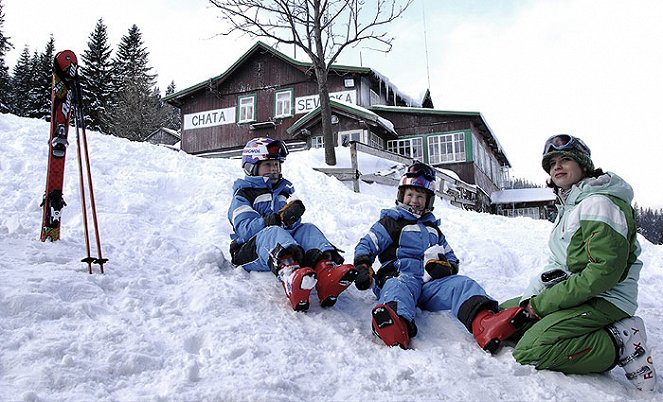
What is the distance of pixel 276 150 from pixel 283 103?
21.8 m

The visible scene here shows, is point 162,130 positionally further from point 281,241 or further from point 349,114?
point 281,241

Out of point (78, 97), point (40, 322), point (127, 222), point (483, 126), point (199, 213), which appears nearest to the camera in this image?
point (40, 322)

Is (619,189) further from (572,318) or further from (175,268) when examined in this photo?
(175,268)

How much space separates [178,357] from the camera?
246 centimetres

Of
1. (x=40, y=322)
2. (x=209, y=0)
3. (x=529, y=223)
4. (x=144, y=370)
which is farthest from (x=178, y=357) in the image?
(x=209, y=0)

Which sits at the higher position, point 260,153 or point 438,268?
point 260,153

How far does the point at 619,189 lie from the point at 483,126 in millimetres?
22458

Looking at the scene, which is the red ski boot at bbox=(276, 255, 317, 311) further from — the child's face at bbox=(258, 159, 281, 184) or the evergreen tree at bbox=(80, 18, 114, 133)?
the evergreen tree at bbox=(80, 18, 114, 133)

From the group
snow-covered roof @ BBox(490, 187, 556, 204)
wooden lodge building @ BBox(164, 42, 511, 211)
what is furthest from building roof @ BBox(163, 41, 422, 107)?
snow-covered roof @ BBox(490, 187, 556, 204)

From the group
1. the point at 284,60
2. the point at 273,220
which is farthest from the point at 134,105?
the point at 273,220

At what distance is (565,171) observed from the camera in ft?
10.1

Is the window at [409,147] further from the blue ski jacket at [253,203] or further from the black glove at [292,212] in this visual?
the black glove at [292,212]

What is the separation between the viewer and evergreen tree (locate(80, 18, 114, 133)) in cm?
3379

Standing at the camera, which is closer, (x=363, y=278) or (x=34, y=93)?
(x=363, y=278)
